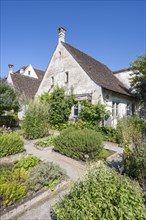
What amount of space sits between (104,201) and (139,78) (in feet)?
46.6

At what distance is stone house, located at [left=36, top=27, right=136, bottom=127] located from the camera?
12742mm

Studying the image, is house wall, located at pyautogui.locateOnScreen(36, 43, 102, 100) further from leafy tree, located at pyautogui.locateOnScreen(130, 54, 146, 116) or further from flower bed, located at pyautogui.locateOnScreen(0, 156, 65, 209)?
flower bed, located at pyautogui.locateOnScreen(0, 156, 65, 209)

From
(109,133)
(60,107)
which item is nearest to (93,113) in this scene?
(109,133)

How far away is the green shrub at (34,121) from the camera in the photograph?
9.75 metres

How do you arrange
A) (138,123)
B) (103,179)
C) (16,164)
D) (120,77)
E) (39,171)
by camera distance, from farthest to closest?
(120,77), (138,123), (16,164), (39,171), (103,179)

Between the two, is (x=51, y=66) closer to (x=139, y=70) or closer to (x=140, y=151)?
(x=139, y=70)

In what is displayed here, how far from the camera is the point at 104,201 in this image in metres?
2.53

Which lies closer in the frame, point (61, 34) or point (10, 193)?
point (10, 193)

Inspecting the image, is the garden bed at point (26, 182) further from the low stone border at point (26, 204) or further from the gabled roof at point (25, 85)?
the gabled roof at point (25, 85)

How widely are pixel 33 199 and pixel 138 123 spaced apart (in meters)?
9.06

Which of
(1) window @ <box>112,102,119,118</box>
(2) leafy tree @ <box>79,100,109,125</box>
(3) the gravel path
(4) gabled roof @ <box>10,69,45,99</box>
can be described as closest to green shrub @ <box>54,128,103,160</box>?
(3) the gravel path

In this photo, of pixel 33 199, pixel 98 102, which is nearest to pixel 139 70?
pixel 98 102

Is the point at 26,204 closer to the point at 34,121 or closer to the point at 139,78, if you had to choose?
the point at 34,121

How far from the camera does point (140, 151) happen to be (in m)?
4.60
